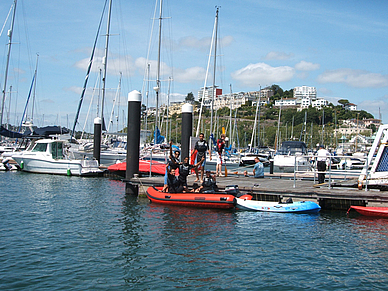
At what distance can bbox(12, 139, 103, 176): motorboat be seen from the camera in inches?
1120

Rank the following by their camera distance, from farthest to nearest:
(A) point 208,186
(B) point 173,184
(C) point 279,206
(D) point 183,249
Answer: (B) point 173,184
(A) point 208,186
(C) point 279,206
(D) point 183,249

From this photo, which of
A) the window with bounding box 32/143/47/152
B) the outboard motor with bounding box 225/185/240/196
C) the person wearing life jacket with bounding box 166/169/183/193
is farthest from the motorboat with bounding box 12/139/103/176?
the outboard motor with bounding box 225/185/240/196

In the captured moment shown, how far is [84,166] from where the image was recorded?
28.6m

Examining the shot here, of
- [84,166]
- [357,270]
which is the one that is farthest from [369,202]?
[84,166]

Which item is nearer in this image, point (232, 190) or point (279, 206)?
point (279, 206)

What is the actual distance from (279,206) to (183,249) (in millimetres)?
5589

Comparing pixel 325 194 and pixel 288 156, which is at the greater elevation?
pixel 288 156

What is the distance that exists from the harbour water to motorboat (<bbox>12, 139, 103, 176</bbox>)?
1232cm

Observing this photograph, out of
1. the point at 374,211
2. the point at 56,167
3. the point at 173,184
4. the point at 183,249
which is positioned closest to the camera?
the point at 183,249

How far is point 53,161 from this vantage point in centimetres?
2905

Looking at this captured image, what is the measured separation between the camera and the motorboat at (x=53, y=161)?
93.4ft

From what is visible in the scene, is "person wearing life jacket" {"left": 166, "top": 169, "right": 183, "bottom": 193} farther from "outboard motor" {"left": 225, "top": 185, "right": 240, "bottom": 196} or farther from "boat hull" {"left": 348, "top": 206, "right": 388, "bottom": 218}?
"boat hull" {"left": 348, "top": 206, "right": 388, "bottom": 218}

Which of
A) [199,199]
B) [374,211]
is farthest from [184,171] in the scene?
[374,211]

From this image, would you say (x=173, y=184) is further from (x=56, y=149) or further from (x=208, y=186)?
(x=56, y=149)
